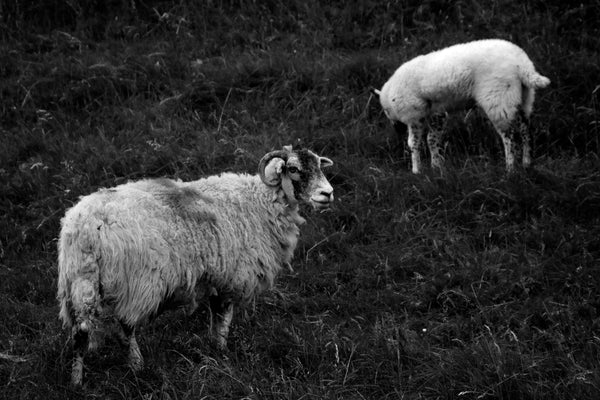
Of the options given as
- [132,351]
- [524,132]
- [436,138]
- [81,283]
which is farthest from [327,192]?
[524,132]

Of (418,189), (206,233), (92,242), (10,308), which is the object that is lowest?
(418,189)

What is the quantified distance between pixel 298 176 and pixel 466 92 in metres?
3.47

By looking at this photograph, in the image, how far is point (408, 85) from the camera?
31.2 feet

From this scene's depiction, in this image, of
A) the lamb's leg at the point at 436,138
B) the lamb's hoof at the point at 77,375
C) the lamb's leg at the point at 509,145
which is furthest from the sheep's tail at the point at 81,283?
the lamb's leg at the point at 509,145

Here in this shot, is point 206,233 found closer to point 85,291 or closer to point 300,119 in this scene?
point 85,291

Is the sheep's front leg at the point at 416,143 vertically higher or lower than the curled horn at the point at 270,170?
lower

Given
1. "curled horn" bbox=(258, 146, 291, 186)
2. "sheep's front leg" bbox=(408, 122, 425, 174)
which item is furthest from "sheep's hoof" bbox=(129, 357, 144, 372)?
"sheep's front leg" bbox=(408, 122, 425, 174)

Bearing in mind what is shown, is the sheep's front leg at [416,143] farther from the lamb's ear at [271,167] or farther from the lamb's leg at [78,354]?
the lamb's leg at [78,354]

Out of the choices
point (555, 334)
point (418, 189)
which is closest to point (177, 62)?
point (418, 189)

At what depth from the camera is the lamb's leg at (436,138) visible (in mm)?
9039

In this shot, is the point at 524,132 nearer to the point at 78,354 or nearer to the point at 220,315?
the point at 220,315

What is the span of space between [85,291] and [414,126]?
541 centimetres

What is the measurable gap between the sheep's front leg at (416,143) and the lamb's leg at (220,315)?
3655 mm

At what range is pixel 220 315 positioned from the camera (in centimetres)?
600
